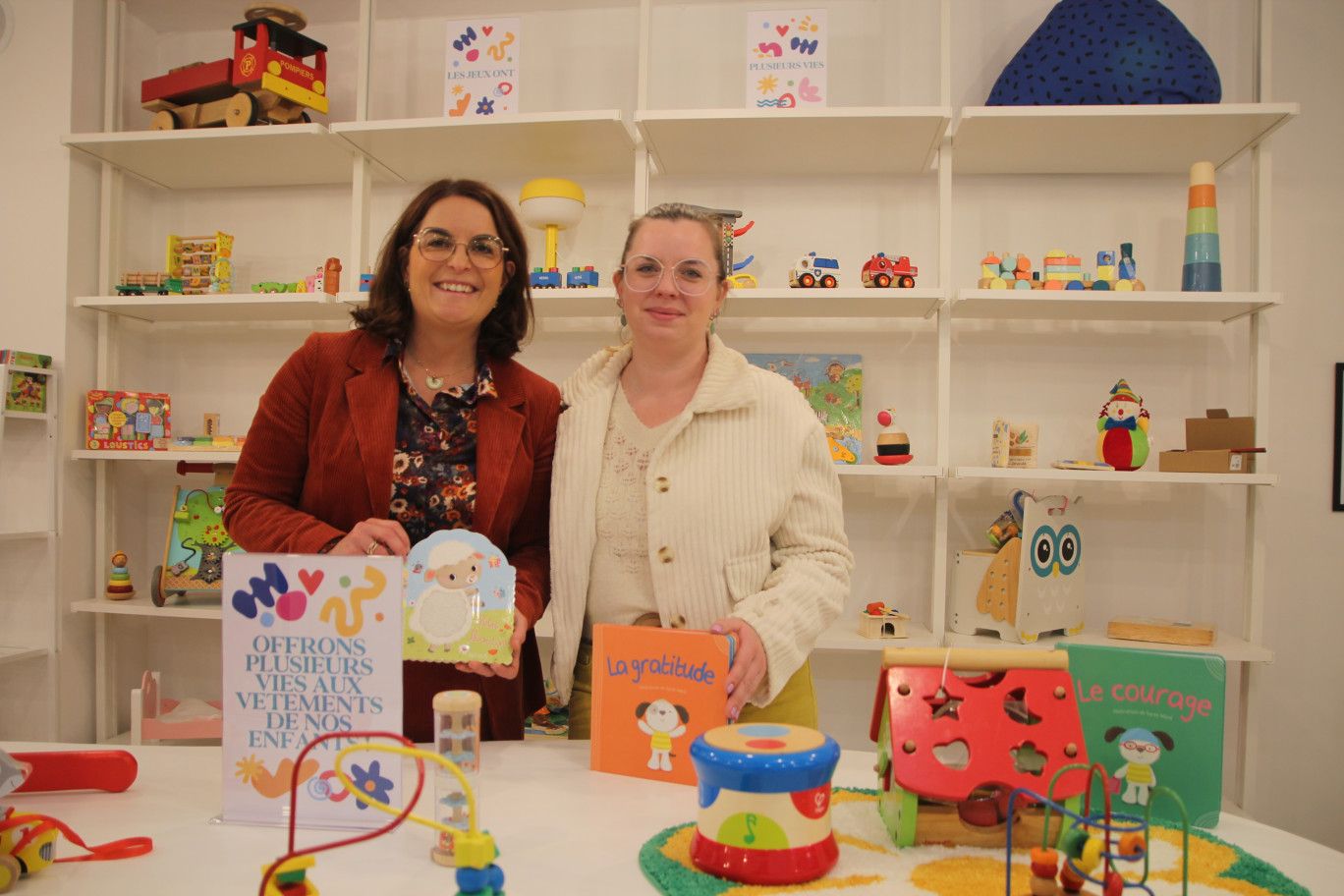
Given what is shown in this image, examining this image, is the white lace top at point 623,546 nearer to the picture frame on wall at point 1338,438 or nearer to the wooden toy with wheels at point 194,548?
the wooden toy with wheels at point 194,548

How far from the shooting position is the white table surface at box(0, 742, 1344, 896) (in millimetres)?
854

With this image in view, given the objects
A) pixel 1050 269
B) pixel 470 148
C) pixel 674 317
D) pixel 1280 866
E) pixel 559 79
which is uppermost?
pixel 559 79

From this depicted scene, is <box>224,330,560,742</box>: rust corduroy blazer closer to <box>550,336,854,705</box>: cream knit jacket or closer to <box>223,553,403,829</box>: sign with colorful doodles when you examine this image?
<box>550,336,854,705</box>: cream knit jacket

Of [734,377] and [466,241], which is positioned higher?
[466,241]

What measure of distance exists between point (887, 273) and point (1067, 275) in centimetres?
51

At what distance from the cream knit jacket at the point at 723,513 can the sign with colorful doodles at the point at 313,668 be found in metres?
0.50

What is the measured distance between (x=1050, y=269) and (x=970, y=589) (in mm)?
955

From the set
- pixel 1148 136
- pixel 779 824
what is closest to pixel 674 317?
pixel 779 824

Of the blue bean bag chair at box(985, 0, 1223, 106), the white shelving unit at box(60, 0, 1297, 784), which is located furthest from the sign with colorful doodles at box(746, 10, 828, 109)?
the blue bean bag chair at box(985, 0, 1223, 106)

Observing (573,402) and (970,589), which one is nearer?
(573,402)

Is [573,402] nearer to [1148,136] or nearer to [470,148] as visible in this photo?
[470,148]

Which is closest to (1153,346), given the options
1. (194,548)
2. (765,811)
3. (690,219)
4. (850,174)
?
(850,174)

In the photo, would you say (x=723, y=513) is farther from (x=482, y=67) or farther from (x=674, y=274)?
(x=482, y=67)

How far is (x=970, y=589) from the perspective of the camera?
96.9 inches
